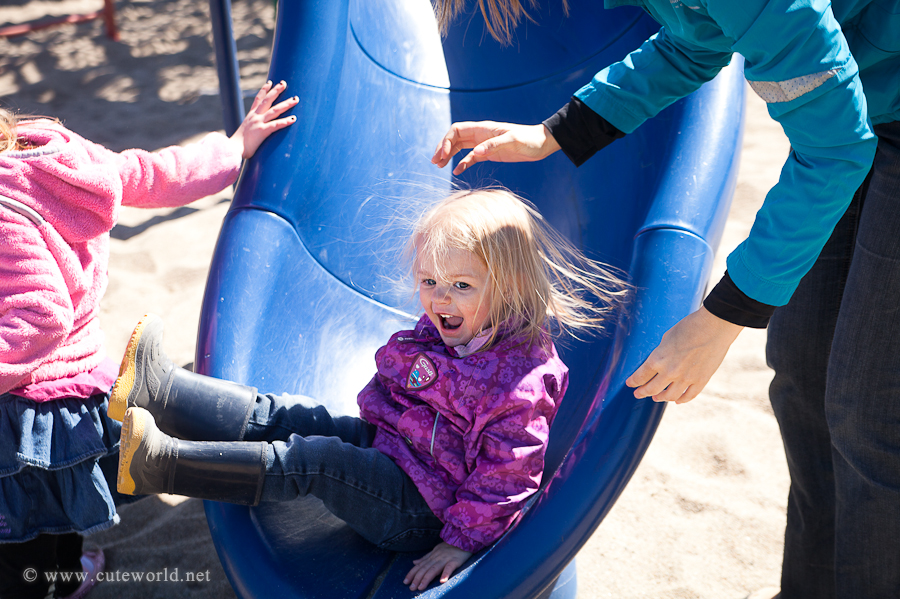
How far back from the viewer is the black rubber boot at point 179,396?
1.20 metres

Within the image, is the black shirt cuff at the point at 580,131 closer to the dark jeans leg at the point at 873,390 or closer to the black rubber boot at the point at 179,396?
the dark jeans leg at the point at 873,390

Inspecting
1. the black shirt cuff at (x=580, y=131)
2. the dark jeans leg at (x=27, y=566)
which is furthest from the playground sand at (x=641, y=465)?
the black shirt cuff at (x=580, y=131)

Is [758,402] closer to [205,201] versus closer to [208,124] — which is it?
[205,201]

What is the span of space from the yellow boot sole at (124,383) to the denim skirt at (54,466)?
151mm

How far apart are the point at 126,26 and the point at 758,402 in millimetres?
4710

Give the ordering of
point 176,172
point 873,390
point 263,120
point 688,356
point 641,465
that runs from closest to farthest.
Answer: point 688,356 < point 873,390 < point 176,172 < point 263,120 < point 641,465

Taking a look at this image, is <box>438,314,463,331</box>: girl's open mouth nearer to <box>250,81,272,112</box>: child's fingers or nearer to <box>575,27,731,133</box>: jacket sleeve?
<box>575,27,731,133</box>: jacket sleeve

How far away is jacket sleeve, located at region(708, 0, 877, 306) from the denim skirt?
109 cm

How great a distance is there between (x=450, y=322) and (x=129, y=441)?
54cm

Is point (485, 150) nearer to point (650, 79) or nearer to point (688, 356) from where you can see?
Result: point (650, 79)

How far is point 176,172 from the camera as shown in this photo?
4.74 feet

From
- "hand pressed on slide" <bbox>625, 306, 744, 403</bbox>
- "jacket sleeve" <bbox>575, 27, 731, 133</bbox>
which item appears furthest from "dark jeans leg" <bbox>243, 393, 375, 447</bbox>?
"jacket sleeve" <bbox>575, 27, 731, 133</bbox>

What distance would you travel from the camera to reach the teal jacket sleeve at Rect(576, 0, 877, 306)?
76cm

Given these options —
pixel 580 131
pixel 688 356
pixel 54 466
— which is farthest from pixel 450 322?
pixel 54 466
